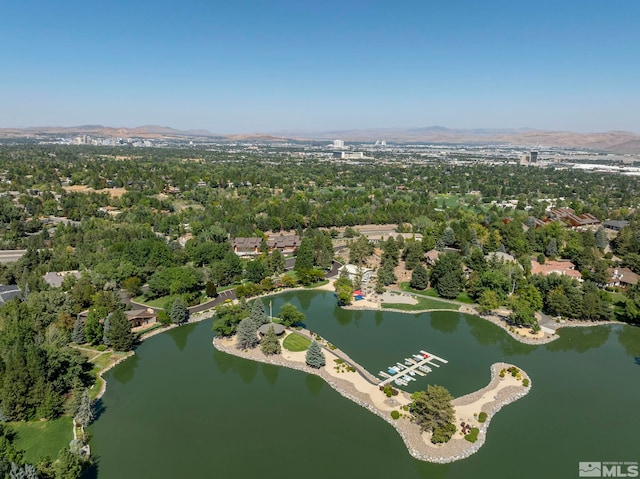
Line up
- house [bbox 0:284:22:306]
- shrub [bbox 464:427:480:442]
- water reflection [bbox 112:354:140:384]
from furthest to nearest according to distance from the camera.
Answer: house [bbox 0:284:22:306], water reflection [bbox 112:354:140:384], shrub [bbox 464:427:480:442]

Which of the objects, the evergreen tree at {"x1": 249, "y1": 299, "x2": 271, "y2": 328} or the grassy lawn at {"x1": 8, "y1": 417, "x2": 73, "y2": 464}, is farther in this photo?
the evergreen tree at {"x1": 249, "y1": 299, "x2": 271, "y2": 328}

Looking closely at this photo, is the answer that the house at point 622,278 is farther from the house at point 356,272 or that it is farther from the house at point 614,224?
the house at point 614,224

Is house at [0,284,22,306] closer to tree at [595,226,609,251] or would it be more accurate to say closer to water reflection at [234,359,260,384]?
water reflection at [234,359,260,384]

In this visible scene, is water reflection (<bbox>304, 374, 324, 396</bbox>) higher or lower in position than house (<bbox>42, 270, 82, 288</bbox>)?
lower

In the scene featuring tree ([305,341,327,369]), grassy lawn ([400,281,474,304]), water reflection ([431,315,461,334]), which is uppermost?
tree ([305,341,327,369])

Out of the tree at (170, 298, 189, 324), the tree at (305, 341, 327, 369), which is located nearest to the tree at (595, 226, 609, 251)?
the tree at (305, 341, 327, 369)

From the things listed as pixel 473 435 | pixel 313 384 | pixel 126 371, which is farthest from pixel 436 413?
pixel 126 371

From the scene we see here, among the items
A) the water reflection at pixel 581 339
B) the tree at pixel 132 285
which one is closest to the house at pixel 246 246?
the tree at pixel 132 285
